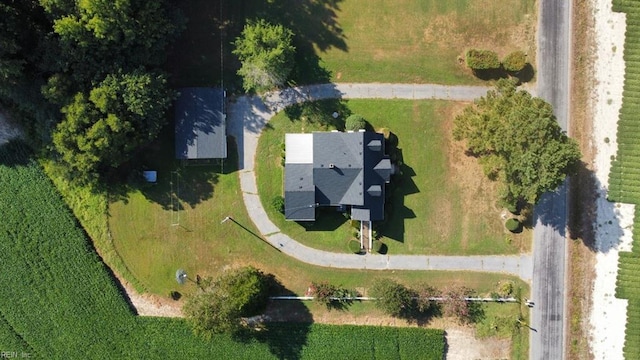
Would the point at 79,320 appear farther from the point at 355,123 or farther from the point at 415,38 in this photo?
the point at 415,38

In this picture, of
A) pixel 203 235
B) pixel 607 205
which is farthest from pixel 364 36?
pixel 607 205

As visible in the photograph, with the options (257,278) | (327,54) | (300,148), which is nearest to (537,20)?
(327,54)

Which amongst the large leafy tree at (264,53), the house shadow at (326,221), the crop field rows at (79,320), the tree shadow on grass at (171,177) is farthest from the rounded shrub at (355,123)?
the crop field rows at (79,320)

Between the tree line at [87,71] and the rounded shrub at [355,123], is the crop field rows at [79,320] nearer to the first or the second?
the tree line at [87,71]

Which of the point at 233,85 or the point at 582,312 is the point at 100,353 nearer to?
the point at 233,85

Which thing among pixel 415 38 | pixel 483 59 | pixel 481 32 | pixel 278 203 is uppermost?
pixel 481 32

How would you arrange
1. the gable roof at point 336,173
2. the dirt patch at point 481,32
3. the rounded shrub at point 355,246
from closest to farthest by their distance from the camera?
the gable roof at point 336,173, the dirt patch at point 481,32, the rounded shrub at point 355,246
